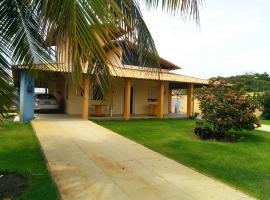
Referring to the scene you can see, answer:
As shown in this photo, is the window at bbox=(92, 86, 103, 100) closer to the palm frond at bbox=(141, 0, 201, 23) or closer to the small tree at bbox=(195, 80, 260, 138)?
the palm frond at bbox=(141, 0, 201, 23)

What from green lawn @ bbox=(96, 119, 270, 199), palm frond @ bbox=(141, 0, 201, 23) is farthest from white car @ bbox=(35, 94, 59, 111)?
palm frond @ bbox=(141, 0, 201, 23)

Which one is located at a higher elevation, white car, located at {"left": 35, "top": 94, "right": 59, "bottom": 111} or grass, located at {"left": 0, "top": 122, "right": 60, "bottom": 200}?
white car, located at {"left": 35, "top": 94, "right": 59, "bottom": 111}

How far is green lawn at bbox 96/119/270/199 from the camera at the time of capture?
6137 millimetres

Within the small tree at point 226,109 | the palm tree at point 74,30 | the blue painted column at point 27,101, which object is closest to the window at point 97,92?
the palm tree at point 74,30

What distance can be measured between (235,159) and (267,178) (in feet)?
5.88

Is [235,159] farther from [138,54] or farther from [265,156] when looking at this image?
[138,54]

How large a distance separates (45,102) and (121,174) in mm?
14845

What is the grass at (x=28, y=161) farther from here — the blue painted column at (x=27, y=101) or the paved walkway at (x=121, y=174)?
the blue painted column at (x=27, y=101)

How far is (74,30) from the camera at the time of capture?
267 cm

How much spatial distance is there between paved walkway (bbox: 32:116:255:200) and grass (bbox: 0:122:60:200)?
22 cm

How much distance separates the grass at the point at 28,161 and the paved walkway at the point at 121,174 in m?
0.22

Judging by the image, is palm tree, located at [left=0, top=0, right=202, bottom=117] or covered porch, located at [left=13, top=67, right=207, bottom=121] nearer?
palm tree, located at [left=0, top=0, right=202, bottom=117]

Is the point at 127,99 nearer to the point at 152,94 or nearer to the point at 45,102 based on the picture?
the point at 152,94

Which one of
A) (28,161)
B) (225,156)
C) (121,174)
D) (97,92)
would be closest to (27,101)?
(28,161)
